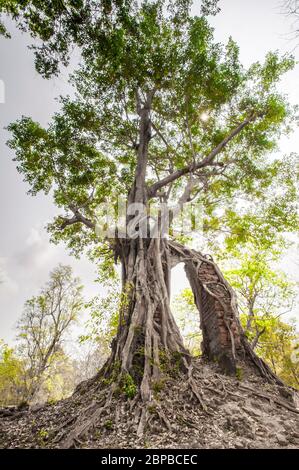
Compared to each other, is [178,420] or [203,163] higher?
[203,163]

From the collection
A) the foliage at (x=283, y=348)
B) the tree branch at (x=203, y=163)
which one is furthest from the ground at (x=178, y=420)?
the foliage at (x=283, y=348)

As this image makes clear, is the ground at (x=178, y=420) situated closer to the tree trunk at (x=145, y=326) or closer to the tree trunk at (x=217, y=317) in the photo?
the tree trunk at (x=145, y=326)

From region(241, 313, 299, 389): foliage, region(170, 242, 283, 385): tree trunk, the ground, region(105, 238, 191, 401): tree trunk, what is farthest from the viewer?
region(241, 313, 299, 389): foliage

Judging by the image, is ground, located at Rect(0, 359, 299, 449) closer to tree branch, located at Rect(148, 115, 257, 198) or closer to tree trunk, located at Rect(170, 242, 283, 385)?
tree trunk, located at Rect(170, 242, 283, 385)

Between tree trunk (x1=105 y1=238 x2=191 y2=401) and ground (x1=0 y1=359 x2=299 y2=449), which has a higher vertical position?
tree trunk (x1=105 y1=238 x2=191 y2=401)

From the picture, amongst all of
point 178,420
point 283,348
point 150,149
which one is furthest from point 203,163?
point 283,348

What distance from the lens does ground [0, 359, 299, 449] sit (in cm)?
292

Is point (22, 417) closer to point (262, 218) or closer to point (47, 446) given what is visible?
point (47, 446)

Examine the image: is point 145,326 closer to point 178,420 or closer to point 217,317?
point 178,420

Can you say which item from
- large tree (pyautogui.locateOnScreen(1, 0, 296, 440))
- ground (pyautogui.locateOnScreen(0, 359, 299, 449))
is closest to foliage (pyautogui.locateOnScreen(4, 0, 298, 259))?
large tree (pyautogui.locateOnScreen(1, 0, 296, 440))

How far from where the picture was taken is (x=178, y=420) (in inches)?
129

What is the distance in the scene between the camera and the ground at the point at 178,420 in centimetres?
292

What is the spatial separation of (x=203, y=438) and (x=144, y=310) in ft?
7.88

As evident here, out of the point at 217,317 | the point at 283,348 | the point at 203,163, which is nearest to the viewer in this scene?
the point at 217,317
